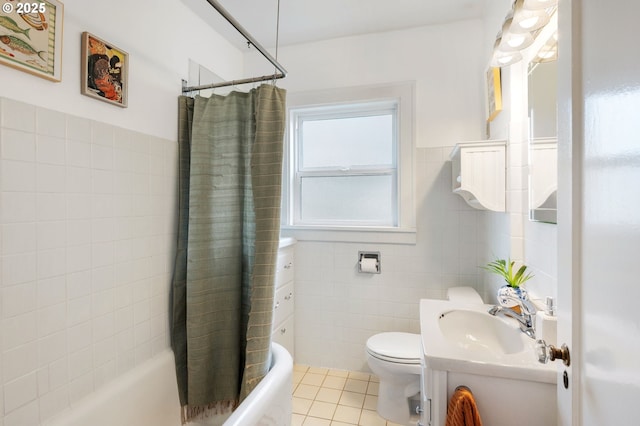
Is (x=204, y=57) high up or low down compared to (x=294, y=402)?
up

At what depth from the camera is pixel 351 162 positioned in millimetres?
2488

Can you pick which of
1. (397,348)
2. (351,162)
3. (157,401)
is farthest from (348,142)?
(157,401)

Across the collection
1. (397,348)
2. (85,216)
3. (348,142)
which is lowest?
(397,348)

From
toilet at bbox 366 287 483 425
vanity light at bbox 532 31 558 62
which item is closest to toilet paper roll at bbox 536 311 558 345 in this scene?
toilet at bbox 366 287 483 425

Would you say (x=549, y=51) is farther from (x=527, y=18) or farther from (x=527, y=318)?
(x=527, y=318)

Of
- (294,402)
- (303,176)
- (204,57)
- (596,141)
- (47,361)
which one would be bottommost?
(294,402)

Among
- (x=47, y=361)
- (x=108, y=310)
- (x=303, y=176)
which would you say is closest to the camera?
(x=47, y=361)

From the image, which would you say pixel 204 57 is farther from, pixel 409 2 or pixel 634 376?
pixel 634 376

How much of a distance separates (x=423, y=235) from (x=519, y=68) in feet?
3.80

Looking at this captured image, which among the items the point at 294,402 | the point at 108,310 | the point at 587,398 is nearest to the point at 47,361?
the point at 108,310

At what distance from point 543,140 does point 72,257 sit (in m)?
1.96

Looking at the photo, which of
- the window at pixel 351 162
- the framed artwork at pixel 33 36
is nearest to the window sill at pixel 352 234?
the window at pixel 351 162

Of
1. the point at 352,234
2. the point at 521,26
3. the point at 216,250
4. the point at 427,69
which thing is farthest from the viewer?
the point at 352,234

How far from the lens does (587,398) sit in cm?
64
